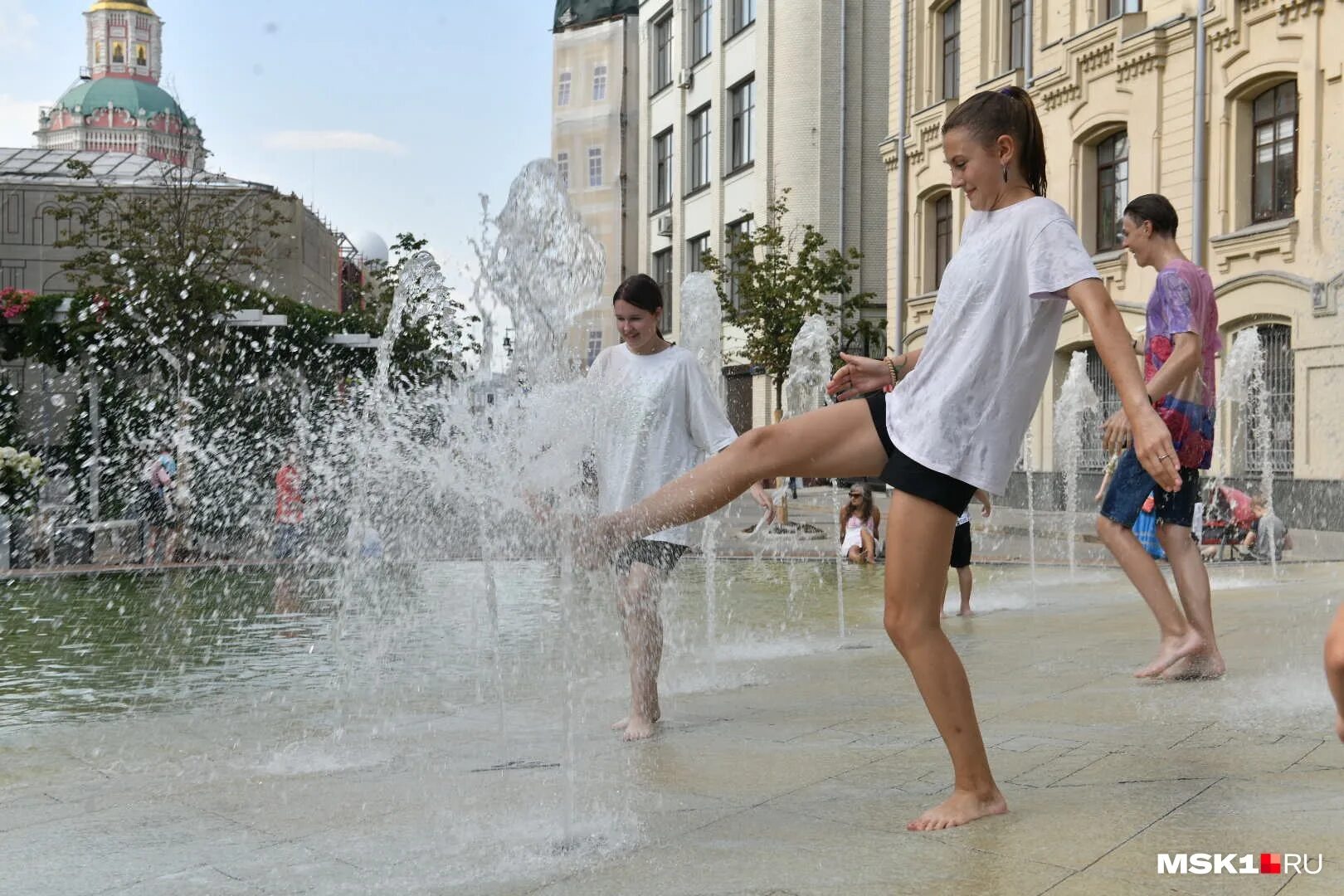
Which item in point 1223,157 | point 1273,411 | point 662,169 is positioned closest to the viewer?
point 1273,411

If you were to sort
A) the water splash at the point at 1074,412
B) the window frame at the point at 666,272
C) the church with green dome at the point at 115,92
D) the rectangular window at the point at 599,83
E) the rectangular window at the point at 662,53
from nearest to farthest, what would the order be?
the water splash at the point at 1074,412 < the window frame at the point at 666,272 < the rectangular window at the point at 662,53 < the rectangular window at the point at 599,83 < the church with green dome at the point at 115,92

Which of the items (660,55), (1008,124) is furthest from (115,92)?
(1008,124)

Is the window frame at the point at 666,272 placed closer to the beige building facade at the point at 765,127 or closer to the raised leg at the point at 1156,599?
the beige building facade at the point at 765,127

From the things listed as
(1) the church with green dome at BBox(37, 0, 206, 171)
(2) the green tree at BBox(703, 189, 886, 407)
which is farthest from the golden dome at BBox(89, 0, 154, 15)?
(2) the green tree at BBox(703, 189, 886, 407)

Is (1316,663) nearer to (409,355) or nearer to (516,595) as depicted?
(516,595)

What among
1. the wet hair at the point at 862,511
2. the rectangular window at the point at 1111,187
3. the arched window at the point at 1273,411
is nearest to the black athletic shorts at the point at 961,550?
the wet hair at the point at 862,511

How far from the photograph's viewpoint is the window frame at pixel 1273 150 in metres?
19.5

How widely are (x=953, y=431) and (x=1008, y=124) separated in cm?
84

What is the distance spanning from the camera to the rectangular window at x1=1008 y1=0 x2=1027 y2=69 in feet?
85.2

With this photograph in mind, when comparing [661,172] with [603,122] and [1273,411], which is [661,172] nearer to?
[603,122]

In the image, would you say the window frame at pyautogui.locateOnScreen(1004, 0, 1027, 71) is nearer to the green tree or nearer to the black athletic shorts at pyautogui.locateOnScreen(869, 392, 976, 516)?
the green tree

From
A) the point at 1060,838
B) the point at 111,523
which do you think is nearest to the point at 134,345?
the point at 111,523

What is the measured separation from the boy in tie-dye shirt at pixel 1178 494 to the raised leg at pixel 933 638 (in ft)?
7.04

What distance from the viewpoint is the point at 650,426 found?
16.3 feet
